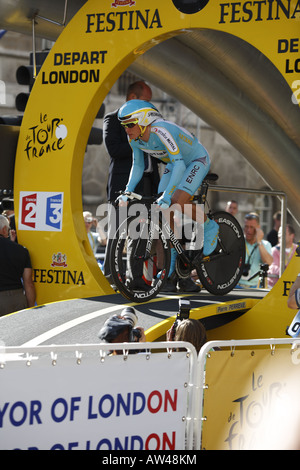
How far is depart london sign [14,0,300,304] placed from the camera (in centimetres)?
836

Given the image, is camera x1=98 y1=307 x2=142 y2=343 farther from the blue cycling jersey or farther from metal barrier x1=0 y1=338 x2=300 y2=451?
the blue cycling jersey

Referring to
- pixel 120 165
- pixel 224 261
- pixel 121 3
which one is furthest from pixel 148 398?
pixel 121 3

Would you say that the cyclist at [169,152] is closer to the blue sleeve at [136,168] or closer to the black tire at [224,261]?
the blue sleeve at [136,168]

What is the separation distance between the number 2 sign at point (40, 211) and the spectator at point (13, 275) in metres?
0.46

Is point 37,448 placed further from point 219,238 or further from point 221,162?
point 221,162

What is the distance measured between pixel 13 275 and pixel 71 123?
71.8 inches

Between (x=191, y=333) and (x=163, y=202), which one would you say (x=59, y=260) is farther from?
(x=191, y=333)

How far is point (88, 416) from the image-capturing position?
4.14m

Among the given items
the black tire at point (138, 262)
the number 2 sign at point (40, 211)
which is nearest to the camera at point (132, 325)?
the black tire at point (138, 262)

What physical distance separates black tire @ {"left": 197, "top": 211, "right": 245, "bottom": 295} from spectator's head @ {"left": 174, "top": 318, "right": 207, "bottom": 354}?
123 inches

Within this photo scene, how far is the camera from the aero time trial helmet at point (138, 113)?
7.43 meters

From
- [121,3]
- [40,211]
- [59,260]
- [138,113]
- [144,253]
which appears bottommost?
[59,260]

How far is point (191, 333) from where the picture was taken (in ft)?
16.4
